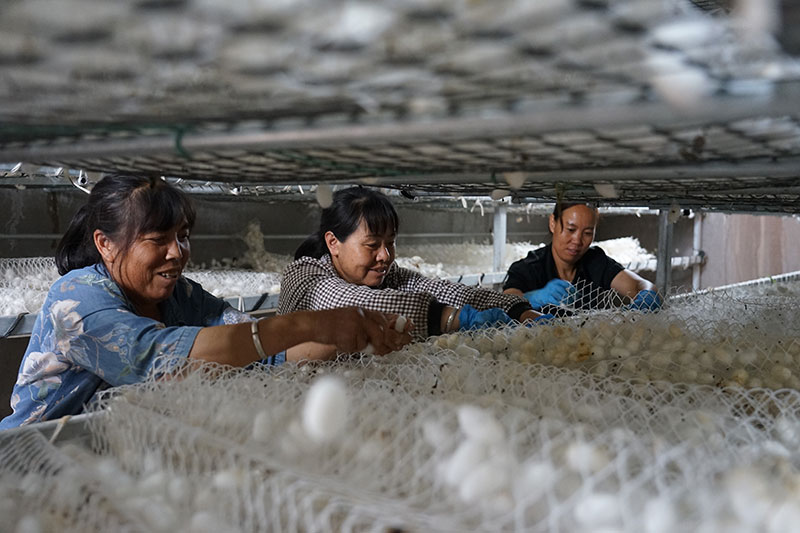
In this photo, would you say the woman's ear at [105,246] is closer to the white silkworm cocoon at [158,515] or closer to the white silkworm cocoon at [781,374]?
the white silkworm cocoon at [158,515]

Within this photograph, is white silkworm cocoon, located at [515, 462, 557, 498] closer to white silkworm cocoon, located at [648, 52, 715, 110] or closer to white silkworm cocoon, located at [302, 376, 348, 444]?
white silkworm cocoon, located at [302, 376, 348, 444]

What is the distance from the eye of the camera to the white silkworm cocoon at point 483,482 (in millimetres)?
A: 612

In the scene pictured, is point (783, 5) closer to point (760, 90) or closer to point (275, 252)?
point (760, 90)

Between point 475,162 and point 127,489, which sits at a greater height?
point 475,162

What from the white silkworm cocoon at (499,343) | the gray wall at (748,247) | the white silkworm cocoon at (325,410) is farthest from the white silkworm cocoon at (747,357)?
the gray wall at (748,247)

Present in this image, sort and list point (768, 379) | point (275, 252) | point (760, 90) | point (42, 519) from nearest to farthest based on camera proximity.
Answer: point (760, 90), point (42, 519), point (768, 379), point (275, 252)

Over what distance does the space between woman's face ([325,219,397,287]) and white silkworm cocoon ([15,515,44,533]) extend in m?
1.55

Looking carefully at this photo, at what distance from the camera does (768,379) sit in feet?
4.00

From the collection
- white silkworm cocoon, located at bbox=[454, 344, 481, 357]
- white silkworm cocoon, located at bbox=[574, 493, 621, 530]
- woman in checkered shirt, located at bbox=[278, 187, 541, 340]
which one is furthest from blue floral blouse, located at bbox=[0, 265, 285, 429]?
white silkworm cocoon, located at bbox=[574, 493, 621, 530]

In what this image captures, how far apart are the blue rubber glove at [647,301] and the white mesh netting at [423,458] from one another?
3.51 ft

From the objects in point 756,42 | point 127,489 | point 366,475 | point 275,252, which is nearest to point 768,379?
point 366,475

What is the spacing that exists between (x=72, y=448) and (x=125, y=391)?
17 cm

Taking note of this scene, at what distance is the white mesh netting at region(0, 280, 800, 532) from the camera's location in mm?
604

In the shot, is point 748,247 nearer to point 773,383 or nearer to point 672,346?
point 672,346
